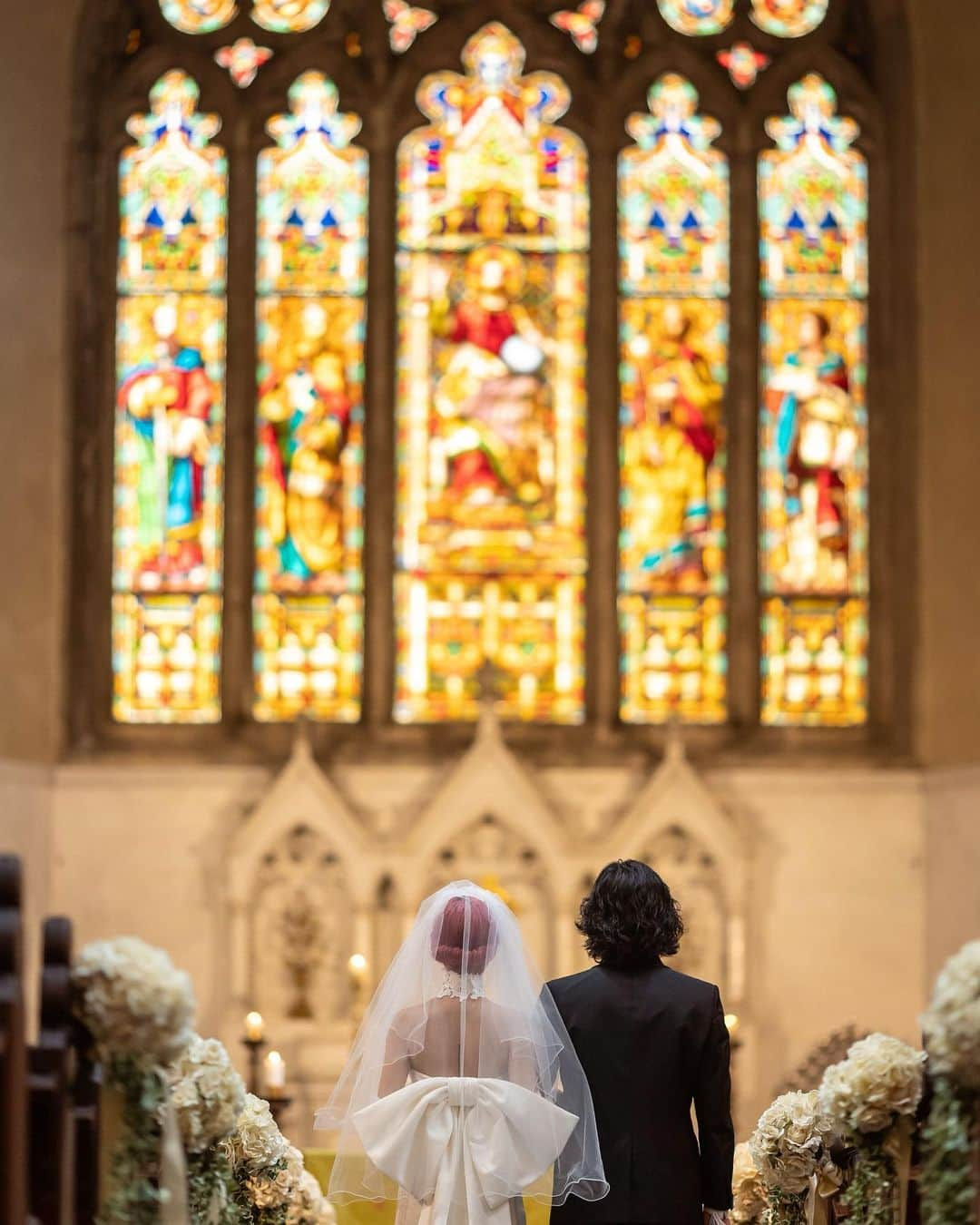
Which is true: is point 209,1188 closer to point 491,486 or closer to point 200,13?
point 491,486

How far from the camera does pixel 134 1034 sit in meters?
3.56

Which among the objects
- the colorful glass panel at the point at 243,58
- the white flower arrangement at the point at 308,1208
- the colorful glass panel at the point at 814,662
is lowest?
the white flower arrangement at the point at 308,1208

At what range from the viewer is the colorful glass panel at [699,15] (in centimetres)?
939

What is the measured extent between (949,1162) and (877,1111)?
11.6 inches

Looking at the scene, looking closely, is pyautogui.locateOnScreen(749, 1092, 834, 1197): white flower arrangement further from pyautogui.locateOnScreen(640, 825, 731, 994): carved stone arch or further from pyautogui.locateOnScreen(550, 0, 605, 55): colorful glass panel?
pyautogui.locateOnScreen(550, 0, 605, 55): colorful glass panel

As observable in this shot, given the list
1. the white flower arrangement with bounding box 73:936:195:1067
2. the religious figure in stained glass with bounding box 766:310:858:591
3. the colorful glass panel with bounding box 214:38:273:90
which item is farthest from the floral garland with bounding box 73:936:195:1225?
the colorful glass panel with bounding box 214:38:273:90

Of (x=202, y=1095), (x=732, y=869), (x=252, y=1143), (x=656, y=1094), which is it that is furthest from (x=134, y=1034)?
(x=732, y=869)

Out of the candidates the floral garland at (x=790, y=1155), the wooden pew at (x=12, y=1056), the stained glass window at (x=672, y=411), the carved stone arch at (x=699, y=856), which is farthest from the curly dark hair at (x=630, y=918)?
the stained glass window at (x=672, y=411)

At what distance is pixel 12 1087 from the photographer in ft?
10.5

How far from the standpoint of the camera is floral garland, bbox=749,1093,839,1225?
460 centimetres

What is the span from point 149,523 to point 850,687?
10.6 feet

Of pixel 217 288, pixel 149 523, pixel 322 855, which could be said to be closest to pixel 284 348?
pixel 217 288

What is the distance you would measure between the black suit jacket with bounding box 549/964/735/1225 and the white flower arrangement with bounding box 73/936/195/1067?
3.09 feet

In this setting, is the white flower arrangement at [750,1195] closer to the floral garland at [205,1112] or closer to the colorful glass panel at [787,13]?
the floral garland at [205,1112]
